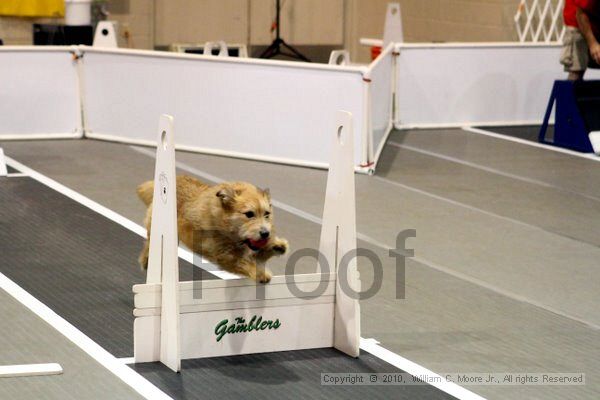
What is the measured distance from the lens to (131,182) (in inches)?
288

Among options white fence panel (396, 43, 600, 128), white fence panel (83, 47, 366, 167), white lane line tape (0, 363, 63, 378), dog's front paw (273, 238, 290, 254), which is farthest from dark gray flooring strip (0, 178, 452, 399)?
white fence panel (396, 43, 600, 128)

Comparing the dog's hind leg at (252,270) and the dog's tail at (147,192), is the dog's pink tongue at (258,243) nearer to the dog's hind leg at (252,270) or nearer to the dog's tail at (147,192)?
the dog's hind leg at (252,270)

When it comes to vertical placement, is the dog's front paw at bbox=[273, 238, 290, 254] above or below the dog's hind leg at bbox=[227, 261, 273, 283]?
above

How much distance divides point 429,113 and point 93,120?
115 inches

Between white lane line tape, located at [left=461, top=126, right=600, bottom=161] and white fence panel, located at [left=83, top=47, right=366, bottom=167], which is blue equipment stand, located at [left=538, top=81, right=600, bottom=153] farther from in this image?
white fence panel, located at [left=83, top=47, right=366, bottom=167]

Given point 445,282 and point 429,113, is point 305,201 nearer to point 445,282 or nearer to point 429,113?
point 445,282

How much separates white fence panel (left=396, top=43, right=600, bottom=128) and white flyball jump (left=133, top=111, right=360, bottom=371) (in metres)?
5.35

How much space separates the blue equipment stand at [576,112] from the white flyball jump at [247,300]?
502 centimetres

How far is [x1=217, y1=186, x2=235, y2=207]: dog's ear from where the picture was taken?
3799 mm

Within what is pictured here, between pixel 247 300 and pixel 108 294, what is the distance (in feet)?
3.51

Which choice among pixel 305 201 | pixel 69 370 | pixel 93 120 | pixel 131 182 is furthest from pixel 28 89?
pixel 69 370

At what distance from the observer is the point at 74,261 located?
544 cm

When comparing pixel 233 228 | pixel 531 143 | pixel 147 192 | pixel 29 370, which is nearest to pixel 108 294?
pixel 147 192

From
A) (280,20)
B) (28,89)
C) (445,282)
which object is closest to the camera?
(445,282)
